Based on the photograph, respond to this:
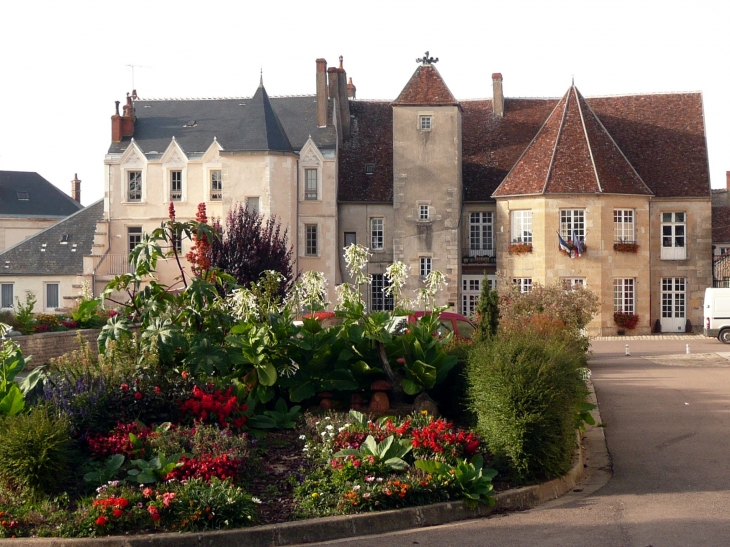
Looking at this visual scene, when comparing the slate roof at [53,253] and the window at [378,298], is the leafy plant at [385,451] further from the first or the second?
the slate roof at [53,253]

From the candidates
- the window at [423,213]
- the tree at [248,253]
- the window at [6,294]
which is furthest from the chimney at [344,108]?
the window at [6,294]

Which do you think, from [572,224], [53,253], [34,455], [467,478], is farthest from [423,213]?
[34,455]

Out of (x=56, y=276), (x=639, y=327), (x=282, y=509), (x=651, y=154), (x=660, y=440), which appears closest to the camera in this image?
(x=282, y=509)

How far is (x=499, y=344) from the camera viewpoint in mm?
10562

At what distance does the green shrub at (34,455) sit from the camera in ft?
28.0

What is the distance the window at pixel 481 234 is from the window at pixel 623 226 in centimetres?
560

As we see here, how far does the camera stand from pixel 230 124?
47688 mm

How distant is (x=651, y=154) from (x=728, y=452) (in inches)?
1396

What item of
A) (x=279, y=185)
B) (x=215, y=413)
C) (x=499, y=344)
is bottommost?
(x=215, y=413)

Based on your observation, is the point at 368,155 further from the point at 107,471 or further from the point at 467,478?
the point at 107,471

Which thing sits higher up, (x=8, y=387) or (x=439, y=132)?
(x=439, y=132)

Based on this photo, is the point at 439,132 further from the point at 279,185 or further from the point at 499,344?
the point at 499,344

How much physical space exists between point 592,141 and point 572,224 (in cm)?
381

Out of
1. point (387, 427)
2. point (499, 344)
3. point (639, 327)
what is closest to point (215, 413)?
point (387, 427)
